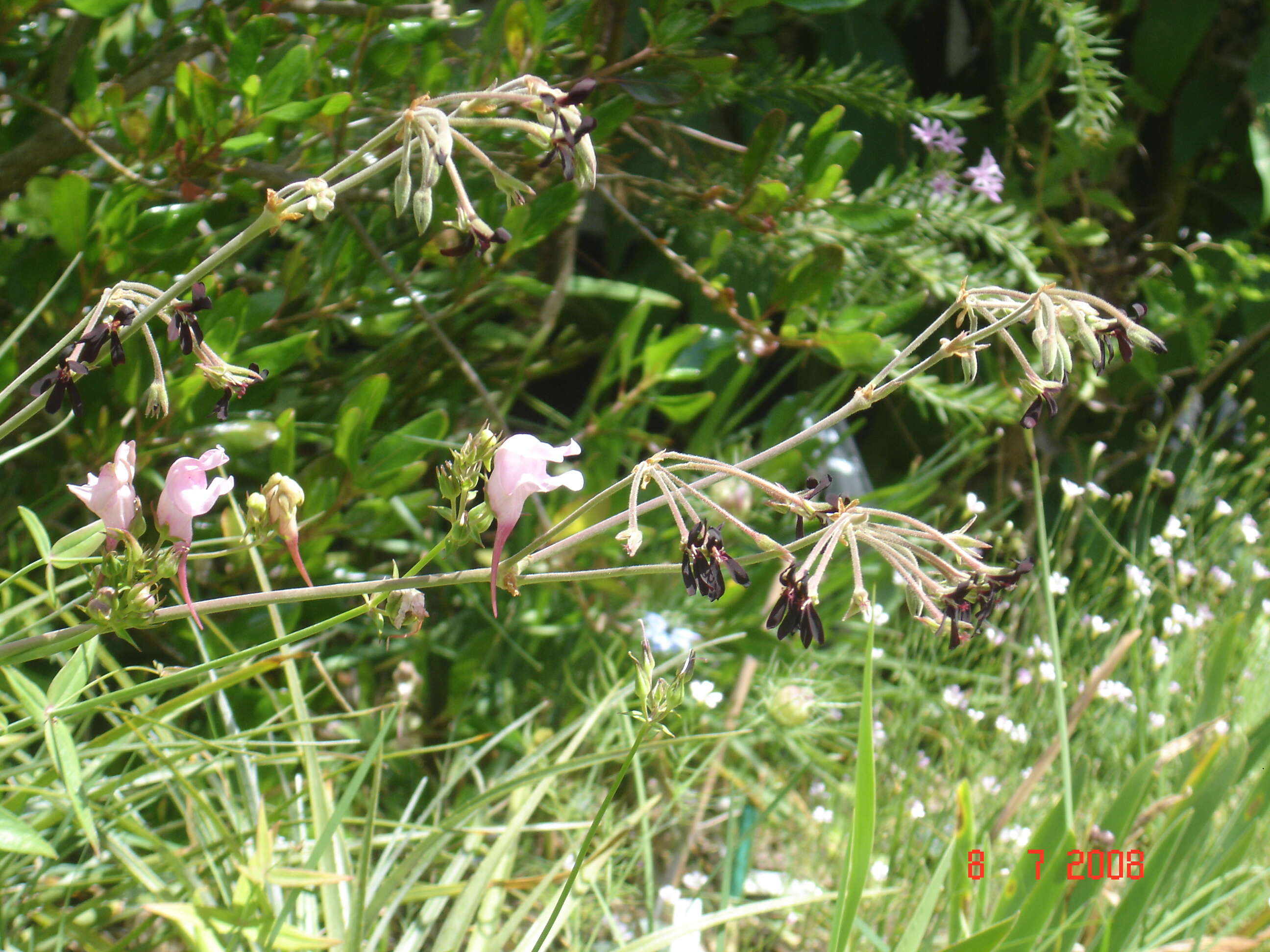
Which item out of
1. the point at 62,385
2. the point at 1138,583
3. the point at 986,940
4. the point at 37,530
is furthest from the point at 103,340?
the point at 1138,583

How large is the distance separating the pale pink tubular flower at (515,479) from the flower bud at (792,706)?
31.5 inches

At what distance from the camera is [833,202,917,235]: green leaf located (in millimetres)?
1258

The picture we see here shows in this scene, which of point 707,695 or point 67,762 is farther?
point 707,695

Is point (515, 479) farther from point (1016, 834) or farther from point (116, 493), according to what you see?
point (1016, 834)

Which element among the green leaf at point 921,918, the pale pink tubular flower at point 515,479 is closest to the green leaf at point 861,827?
the green leaf at point 921,918

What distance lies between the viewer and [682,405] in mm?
1350

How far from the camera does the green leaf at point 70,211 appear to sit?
0.94 m

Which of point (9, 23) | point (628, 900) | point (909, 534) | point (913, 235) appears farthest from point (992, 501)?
point (9, 23)

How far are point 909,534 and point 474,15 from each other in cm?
82

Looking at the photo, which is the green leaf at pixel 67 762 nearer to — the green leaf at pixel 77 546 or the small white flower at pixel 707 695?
the green leaf at pixel 77 546

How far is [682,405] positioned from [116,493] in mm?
874

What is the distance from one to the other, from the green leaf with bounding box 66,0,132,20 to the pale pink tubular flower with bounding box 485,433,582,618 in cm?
67

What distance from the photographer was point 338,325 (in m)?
1.30

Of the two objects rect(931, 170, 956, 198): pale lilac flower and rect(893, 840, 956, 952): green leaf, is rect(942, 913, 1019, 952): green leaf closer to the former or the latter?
rect(893, 840, 956, 952): green leaf
